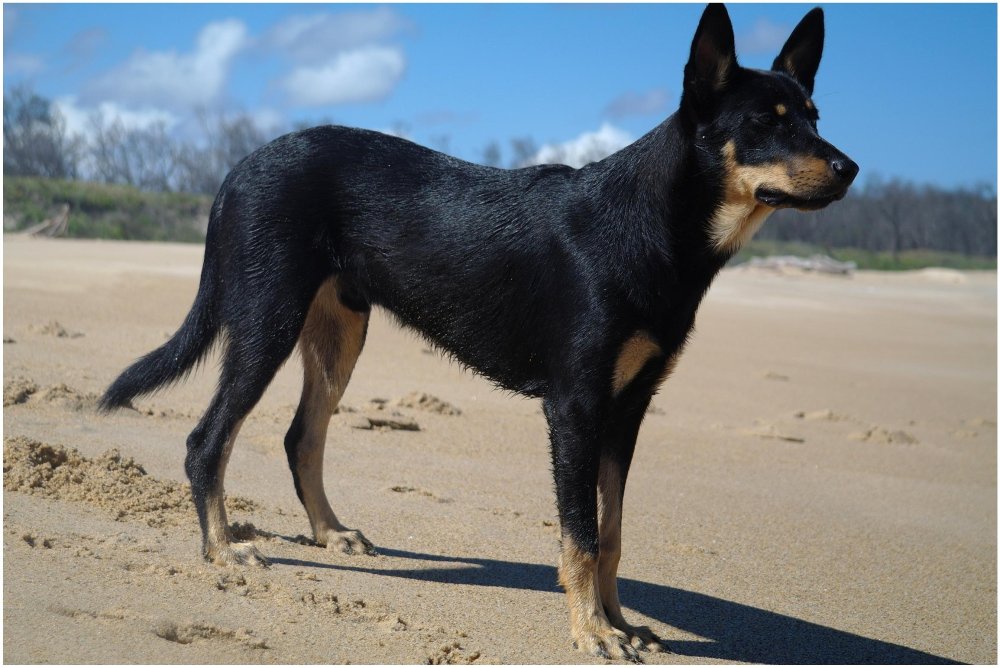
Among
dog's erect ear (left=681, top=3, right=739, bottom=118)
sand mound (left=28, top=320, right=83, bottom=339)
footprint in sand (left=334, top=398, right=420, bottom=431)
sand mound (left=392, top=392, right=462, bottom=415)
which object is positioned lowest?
footprint in sand (left=334, top=398, right=420, bottom=431)

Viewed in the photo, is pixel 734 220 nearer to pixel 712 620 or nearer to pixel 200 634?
pixel 712 620

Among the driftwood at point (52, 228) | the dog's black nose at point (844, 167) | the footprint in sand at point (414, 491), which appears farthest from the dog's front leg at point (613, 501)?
the driftwood at point (52, 228)

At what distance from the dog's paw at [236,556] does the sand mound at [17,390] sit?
242 centimetres

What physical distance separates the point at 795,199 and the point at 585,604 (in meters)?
1.78

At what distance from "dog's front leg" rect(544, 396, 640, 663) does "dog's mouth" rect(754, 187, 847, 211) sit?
106cm

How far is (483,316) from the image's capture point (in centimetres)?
490

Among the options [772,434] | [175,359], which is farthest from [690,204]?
[772,434]

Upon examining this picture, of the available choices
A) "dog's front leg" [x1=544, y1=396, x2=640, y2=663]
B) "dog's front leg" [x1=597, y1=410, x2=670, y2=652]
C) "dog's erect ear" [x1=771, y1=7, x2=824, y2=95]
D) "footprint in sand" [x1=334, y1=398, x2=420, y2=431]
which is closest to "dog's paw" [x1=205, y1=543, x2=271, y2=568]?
"dog's front leg" [x1=544, y1=396, x2=640, y2=663]

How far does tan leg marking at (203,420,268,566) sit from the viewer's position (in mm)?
4844

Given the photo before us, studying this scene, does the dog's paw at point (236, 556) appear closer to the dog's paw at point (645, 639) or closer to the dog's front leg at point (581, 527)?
the dog's front leg at point (581, 527)

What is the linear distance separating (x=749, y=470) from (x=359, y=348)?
3.85 m

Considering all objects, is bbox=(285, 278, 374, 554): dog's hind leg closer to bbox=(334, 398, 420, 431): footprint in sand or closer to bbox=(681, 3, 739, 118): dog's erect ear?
bbox=(681, 3, 739, 118): dog's erect ear

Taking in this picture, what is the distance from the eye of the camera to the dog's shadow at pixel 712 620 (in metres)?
4.88

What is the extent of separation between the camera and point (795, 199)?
14.0 ft
